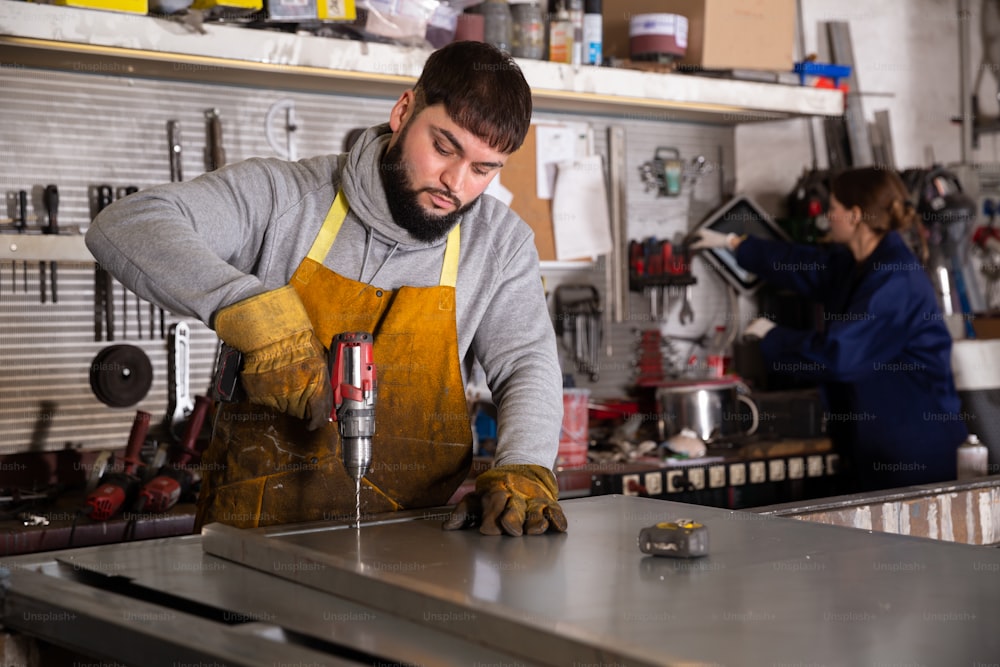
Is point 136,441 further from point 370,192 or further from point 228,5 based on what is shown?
point 370,192

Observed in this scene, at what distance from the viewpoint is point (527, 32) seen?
143 inches

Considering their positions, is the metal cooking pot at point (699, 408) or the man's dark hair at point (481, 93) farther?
the metal cooking pot at point (699, 408)

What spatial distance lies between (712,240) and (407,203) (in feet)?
8.08

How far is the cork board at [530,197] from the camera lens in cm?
400

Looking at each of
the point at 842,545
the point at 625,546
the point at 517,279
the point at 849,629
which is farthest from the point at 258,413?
the point at 849,629

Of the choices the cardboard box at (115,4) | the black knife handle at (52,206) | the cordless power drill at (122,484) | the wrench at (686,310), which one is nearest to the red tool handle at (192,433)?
the cordless power drill at (122,484)

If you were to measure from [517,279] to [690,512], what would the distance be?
575 mm

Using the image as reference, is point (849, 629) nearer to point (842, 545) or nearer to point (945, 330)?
point (842, 545)

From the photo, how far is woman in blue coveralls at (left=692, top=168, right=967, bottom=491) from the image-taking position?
12.3 feet

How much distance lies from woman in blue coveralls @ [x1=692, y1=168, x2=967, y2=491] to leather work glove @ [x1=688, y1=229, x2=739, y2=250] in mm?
489

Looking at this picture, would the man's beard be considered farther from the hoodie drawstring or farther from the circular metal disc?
the circular metal disc

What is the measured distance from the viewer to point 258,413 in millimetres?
2070

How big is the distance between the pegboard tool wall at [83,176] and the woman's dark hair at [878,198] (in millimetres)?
1749

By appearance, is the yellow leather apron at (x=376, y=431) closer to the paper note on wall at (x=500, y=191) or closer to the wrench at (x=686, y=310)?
the paper note on wall at (x=500, y=191)
